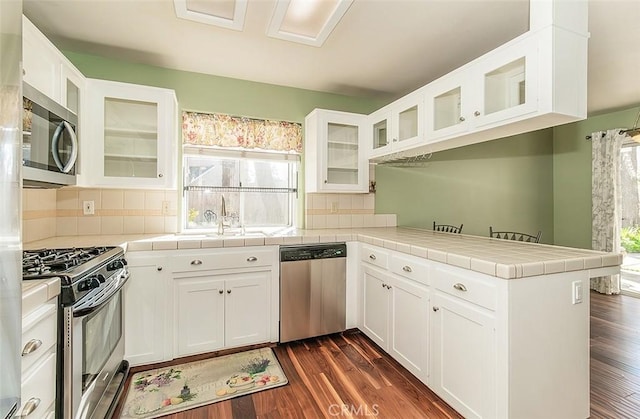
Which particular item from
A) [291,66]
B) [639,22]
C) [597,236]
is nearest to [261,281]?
[291,66]

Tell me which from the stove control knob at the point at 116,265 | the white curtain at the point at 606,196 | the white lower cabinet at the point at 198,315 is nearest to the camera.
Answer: the stove control knob at the point at 116,265

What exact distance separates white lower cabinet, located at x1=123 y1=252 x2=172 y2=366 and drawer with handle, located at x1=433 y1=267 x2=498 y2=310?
5.94 feet

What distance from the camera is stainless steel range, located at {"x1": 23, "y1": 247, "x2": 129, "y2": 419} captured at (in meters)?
1.20

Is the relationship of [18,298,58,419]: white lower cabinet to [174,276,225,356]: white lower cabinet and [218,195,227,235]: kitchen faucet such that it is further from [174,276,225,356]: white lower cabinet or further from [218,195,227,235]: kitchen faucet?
[218,195,227,235]: kitchen faucet

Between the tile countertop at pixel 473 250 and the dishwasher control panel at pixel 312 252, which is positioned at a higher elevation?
the tile countertop at pixel 473 250

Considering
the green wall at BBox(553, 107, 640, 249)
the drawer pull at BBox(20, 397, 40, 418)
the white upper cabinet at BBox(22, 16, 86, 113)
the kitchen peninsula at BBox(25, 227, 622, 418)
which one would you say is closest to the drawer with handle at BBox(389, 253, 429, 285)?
the kitchen peninsula at BBox(25, 227, 622, 418)

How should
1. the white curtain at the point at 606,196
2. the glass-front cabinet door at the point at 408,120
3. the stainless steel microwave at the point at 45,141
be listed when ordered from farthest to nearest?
the white curtain at the point at 606,196, the glass-front cabinet door at the point at 408,120, the stainless steel microwave at the point at 45,141

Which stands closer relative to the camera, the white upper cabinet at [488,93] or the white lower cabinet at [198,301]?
the white upper cabinet at [488,93]

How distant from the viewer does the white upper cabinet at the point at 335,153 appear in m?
2.87

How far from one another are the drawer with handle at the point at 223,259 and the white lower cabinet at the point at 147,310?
0.36ft

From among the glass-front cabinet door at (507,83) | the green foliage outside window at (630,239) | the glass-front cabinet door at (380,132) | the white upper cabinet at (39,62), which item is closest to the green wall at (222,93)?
the glass-front cabinet door at (380,132)

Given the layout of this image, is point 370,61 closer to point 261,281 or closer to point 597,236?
→ point 261,281

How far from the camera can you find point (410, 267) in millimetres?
1962

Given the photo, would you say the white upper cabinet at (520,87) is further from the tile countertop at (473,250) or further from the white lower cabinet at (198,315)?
the white lower cabinet at (198,315)
